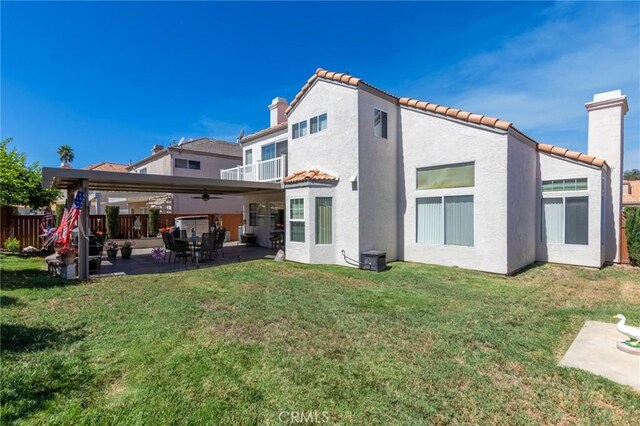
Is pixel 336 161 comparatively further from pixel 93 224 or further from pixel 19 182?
pixel 93 224

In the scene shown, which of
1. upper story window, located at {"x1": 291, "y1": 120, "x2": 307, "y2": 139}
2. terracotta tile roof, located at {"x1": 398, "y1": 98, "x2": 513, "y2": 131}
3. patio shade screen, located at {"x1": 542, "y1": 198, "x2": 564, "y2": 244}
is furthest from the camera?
upper story window, located at {"x1": 291, "y1": 120, "x2": 307, "y2": 139}

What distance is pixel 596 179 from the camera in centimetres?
1086

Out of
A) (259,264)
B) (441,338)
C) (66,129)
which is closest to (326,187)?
(259,264)

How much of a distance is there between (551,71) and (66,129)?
27.7m

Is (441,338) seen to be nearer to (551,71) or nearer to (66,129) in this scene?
(551,71)

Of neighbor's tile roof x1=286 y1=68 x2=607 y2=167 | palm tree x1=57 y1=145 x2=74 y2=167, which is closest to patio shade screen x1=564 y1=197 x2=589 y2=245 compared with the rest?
neighbor's tile roof x1=286 y1=68 x2=607 y2=167

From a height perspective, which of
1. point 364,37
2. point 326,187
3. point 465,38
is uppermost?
point 364,37

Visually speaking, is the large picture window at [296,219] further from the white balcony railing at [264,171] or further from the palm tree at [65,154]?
the palm tree at [65,154]

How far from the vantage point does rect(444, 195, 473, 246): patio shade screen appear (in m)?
10.8

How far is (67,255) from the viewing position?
9.24 m

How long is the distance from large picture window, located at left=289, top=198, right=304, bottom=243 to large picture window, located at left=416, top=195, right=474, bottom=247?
4833mm

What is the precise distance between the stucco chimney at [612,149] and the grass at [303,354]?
5.04 metres

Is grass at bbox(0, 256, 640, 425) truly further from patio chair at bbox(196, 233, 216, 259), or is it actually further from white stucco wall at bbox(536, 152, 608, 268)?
patio chair at bbox(196, 233, 216, 259)

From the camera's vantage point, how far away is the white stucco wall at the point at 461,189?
32.9 feet
